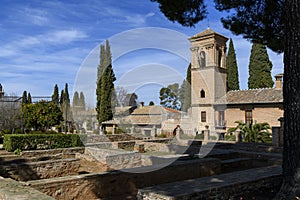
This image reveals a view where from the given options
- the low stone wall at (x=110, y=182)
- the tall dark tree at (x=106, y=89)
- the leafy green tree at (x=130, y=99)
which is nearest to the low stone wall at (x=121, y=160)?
the low stone wall at (x=110, y=182)

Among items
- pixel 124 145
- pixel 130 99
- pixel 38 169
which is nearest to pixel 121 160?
pixel 38 169

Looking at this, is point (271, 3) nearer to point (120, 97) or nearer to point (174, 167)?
point (174, 167)

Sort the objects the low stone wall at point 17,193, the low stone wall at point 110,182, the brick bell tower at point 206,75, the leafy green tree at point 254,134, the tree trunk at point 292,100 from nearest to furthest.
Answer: the low stone wall at point 17,193 → the tree trunk at point 292,100 → the low stone wall at point 110,182 → the leafy green tree at point 254,134 → the brick bell tower at point 206,75

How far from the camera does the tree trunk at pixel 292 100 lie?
5.52 m

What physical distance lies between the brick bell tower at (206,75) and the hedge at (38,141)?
13.5m

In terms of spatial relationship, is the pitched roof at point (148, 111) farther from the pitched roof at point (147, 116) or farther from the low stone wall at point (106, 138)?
the low stone wall at point (106, 138)

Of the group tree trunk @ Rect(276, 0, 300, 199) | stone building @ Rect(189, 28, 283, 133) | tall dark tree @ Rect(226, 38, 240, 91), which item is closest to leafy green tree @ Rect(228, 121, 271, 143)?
stone building @ Rect(189, 28, 283, 133)

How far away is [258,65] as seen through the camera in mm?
29547

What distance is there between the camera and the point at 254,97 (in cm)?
2309

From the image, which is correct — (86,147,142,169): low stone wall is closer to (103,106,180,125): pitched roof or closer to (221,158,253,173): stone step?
(221,158,253,173): stone step

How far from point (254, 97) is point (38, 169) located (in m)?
18.5

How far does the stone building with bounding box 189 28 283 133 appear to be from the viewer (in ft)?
74.6

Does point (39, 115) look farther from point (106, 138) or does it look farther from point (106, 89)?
point (106, 89)

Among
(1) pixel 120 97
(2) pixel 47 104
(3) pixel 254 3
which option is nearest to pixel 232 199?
(3) pixel 254 3
